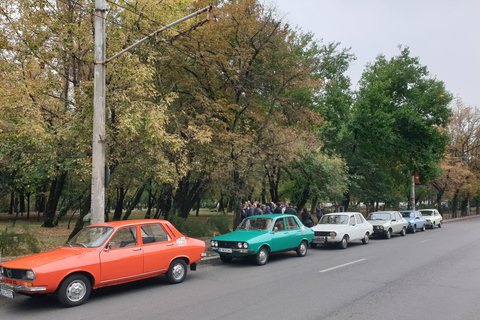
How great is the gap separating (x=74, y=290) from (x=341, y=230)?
11170 millimetres

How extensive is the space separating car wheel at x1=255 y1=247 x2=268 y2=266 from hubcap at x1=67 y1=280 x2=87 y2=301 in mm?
5482

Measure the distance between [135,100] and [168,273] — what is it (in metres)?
6.88

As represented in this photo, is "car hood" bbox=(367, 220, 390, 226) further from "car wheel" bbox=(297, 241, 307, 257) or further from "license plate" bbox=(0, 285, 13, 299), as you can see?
"license plate" bbox=(0, 285, 13, 299)

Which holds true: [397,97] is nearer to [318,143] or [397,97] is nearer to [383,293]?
[318,143]

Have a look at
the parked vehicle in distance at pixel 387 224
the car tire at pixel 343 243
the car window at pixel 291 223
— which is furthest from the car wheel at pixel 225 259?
the parked vehicle in distance at pixel 387 224

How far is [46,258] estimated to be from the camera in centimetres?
682

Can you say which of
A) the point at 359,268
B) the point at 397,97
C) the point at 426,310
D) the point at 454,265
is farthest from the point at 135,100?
the point at 397,97

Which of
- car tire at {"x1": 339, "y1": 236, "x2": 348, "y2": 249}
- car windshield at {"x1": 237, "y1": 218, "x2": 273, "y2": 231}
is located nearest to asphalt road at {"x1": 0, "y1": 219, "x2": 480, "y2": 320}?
car windshield at {"x1": 237, "y1": 218, "x2": 273, "y2": 231}

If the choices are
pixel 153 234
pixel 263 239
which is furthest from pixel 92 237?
pixel 263 239

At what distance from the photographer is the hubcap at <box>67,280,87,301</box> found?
6676 millimetres

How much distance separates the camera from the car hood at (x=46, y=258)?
6.51 meters

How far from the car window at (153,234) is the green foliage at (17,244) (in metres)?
6.24

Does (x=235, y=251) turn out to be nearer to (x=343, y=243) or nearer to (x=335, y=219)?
(x=343, y=243)

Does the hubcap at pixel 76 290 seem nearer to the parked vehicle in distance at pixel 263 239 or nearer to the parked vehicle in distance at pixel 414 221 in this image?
the parked vehicle in distance at pixel 263 239
